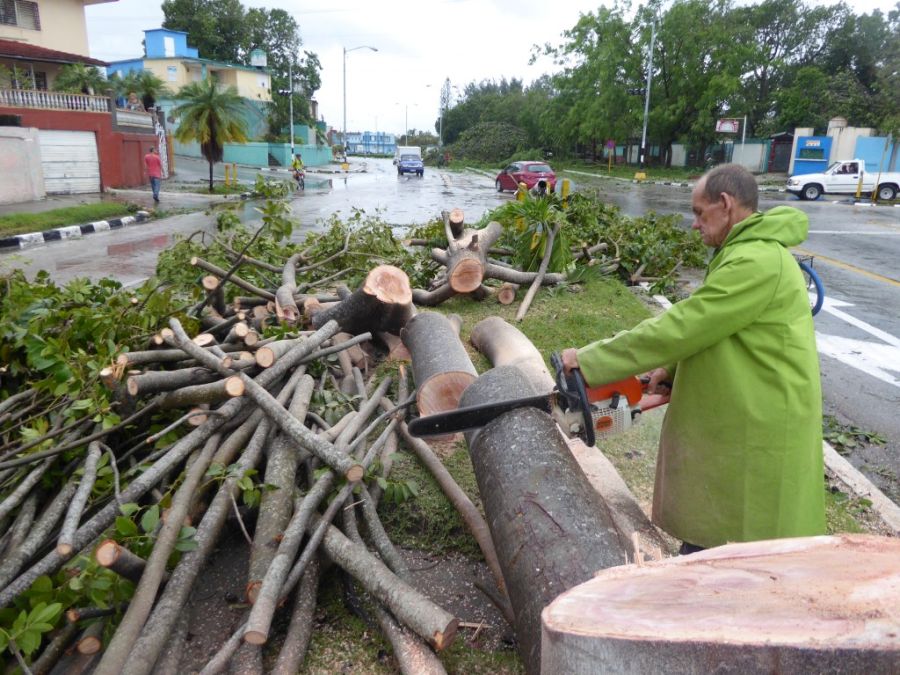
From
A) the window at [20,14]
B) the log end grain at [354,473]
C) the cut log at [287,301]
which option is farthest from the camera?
the window at [20,14]

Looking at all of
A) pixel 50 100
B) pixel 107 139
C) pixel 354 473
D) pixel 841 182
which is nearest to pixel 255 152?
pixel 107 139

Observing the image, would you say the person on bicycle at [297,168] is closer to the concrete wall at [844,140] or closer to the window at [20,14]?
the window at [20,14]

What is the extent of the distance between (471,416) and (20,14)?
1466 inches

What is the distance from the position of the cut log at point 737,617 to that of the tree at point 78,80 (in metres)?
32.7

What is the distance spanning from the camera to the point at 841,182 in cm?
2562

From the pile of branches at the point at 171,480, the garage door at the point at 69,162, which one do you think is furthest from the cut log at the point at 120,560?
the garage door at the point at 69,162

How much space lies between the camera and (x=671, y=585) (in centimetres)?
149

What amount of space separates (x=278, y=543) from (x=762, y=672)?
6.99ft

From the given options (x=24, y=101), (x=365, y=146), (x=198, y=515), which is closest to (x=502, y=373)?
(x=198, y=515)

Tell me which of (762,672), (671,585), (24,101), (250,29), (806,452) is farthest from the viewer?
(250,29)

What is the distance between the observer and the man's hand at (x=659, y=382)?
2871mm

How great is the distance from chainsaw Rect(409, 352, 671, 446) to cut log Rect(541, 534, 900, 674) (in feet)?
3.27

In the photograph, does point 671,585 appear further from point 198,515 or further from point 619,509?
point 198,515

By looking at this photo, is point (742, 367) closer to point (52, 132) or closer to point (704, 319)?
point (704, 319)
